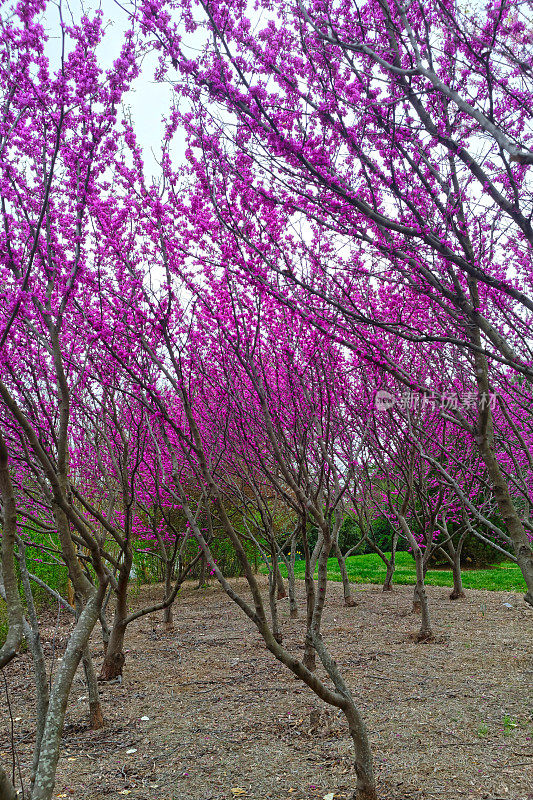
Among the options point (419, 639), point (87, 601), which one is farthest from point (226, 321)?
point (419, 639)

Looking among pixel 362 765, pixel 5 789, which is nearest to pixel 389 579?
pixel 362 765

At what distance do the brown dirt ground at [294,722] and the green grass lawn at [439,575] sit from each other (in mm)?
4500

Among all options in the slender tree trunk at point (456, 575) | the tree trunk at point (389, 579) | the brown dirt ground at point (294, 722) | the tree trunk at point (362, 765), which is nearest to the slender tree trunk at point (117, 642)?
the brown dirt ground at point (294, 722)

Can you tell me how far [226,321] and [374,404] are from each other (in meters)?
1.85

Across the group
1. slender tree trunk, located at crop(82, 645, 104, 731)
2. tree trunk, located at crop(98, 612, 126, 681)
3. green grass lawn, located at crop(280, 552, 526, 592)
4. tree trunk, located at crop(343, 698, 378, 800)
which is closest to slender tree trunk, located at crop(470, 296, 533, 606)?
tree trunk, located at crop(343, 698, 378, 800)

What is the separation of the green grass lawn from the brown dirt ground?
14.8ft

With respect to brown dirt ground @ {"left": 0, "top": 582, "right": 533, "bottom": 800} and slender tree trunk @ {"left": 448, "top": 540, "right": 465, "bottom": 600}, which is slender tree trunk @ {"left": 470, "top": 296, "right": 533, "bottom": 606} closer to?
brown dirt ground @ {"left": 0, "top": 582, "right": 533, "bottom": 800}

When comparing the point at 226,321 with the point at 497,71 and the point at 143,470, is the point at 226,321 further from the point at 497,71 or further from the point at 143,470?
the point at 143,470

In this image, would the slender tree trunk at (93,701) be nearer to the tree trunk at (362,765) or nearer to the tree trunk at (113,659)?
the tree trunk at (113,659)

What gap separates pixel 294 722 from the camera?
15.2ft

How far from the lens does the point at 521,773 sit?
3547mm

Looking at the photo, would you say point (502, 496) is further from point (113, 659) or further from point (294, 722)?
point (113, 659)

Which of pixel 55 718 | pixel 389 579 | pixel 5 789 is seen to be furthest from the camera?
pixel 389 579

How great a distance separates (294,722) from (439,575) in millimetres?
12201
